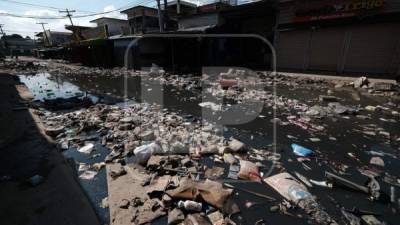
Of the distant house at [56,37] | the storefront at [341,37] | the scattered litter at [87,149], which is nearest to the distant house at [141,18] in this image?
the storefront at [341,37]

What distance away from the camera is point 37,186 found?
8.46ft

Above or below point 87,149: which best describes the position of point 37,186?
below

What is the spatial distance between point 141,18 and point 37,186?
1118 inches

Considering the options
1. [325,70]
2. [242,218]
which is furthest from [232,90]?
[325,70]

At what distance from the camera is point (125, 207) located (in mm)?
2229

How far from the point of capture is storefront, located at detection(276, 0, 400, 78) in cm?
976

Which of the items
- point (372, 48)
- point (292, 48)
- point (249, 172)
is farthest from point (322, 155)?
point (292, 48)

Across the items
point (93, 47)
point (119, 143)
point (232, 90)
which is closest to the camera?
point (119, 143)

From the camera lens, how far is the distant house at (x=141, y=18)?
1033 inches

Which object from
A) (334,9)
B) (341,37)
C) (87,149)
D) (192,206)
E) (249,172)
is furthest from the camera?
(341,37)

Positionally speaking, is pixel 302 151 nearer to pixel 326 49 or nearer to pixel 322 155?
pixel 322 155

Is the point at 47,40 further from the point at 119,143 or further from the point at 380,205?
the point at 380,205

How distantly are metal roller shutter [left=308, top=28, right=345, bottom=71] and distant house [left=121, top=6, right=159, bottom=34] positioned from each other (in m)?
20.0

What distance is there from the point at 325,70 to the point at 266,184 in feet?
39.2
